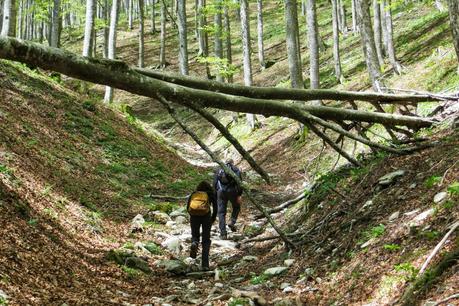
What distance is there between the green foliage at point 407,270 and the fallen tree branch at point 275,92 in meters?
3.64

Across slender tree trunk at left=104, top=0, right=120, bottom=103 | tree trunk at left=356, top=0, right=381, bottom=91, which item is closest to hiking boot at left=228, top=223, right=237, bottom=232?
tree trunk at left=356, top=0, right=381, bottom=91

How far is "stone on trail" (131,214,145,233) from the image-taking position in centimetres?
1008

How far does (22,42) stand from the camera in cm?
529

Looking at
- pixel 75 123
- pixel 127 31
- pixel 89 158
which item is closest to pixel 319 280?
pixel 89 158

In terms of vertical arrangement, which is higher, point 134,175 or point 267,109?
point 267,109

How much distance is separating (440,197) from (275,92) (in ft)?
9.95

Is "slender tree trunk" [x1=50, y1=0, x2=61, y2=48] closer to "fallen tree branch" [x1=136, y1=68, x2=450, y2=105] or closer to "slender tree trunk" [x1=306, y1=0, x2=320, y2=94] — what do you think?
"slender tree trunk" [x1=306, y1=0, x2=320, y2=94]

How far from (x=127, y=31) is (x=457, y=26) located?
181 feet

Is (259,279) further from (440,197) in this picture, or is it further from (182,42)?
(182,42)

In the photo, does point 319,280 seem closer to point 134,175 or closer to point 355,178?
point 355,178

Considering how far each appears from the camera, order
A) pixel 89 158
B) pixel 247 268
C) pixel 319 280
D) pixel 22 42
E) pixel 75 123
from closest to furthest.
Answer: pixel 22 42 → pixel 319 280 → pixel 247 268 → pixel 89 158 → pixel 75 123

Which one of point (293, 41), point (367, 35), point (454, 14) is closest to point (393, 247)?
point (454, 14)

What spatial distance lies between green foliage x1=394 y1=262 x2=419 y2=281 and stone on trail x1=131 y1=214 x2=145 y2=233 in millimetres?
6604

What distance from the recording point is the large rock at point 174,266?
8.27 meters
